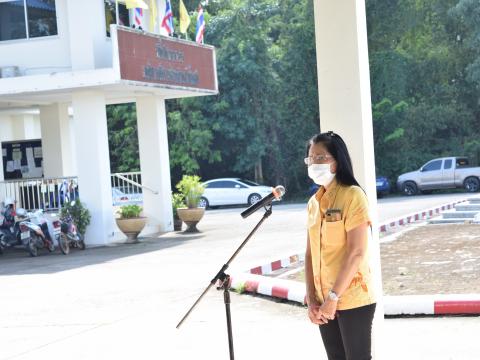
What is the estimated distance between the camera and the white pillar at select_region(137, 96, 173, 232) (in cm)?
2372

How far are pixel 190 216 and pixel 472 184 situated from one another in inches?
658

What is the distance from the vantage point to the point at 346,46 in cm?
603

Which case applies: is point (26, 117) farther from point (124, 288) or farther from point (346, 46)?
point (346, 46)

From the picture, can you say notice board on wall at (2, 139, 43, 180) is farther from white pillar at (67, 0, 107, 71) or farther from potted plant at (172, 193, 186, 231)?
white pillar at (67, 0, 107, 71)

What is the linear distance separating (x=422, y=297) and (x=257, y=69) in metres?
29.7

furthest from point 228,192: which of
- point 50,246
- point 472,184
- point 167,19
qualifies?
point 50,246

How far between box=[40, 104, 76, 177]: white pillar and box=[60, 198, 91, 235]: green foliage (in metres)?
5.09

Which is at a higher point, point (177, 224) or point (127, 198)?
point (127, 198)

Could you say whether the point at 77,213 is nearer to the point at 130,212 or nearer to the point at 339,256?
the point at 130,212

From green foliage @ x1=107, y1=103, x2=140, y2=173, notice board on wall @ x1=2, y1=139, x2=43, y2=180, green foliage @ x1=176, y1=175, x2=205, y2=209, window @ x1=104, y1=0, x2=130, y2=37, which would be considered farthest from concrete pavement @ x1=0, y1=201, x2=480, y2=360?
green foliage @ x1=107, y1=103, x2=140, y2=173

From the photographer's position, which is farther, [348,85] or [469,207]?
[469,207]

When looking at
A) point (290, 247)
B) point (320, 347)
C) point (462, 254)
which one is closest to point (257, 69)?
point (290, 247)

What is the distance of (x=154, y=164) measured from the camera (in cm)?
2377

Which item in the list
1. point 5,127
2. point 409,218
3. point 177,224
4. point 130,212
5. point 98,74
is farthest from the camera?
point 5,127
